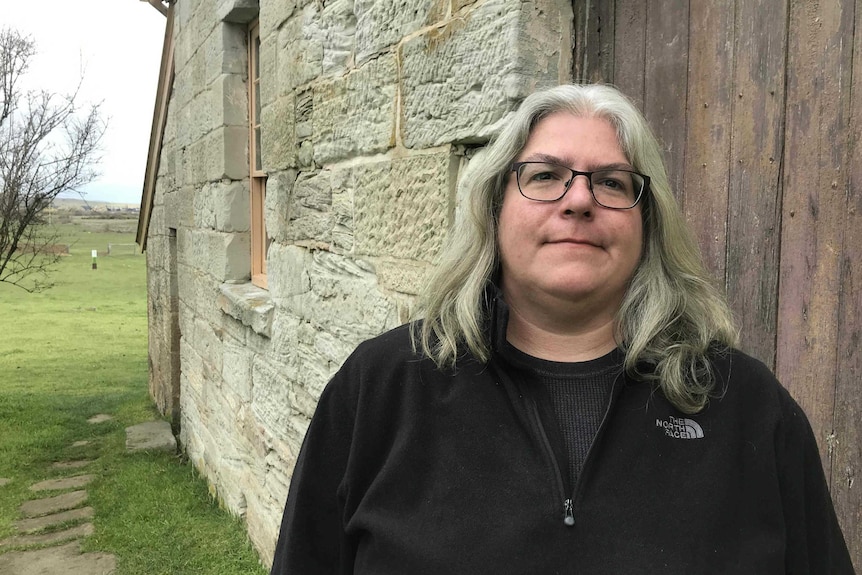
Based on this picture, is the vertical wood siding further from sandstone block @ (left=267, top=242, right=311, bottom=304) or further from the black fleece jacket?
sandstone block @ (left=267, top=242, right=311, bottom=304)

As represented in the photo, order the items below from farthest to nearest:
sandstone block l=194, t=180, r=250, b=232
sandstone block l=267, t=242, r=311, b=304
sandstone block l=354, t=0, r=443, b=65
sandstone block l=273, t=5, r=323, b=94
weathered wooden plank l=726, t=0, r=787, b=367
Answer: sandstone block l=194, t=180, r=250, b=232 → sandstone block l=267, t=242, r=311, b=304 → sandstone block l=273, t=5, r=323, b=94 → sandstone block l=354, t=0, r=443, b=65 → weathered wooden plank l=726, t=0, r=787, b=367

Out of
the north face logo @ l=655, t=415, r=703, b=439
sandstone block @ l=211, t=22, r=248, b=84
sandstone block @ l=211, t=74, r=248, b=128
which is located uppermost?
sandstone block @ l=211, t=22, r=248, b=84

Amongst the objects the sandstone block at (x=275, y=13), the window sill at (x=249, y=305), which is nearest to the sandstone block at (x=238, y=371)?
the window sill at (x=249, y=305)

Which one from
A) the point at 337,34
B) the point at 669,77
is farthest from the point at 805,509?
the point at 337,34

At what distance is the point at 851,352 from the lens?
145 centimetres

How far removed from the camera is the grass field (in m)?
4.61

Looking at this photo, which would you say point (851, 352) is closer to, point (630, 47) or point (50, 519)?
point (630, 47)

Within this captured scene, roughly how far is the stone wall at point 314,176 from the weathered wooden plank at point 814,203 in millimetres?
689

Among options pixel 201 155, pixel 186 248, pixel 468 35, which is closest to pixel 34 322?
pixel 186 248

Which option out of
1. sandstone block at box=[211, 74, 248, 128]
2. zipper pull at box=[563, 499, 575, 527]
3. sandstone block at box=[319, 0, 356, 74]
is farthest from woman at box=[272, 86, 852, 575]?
sandstone block at box=[211, 74, 248, 128]

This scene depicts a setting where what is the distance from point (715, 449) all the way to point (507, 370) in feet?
1.30

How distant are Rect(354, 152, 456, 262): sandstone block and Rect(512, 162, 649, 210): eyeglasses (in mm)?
788

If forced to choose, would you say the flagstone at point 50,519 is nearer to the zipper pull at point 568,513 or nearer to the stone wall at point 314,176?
the stone wall at point 314,176

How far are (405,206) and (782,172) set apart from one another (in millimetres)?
1246
